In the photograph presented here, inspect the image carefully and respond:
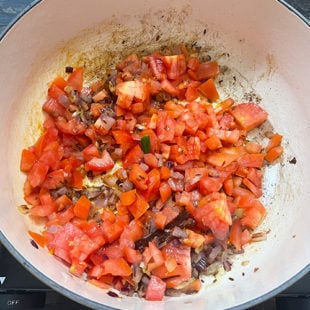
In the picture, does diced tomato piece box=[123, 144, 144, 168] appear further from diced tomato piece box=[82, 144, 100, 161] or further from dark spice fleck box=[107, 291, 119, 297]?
dark spice fleck box=[107, 291, 119, 297]

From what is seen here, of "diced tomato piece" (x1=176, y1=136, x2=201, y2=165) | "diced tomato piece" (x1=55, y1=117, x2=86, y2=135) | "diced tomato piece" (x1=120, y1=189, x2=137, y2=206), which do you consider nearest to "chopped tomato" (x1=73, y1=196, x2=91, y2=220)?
"diced tomato piece" (x1=120, y1=189, x2=137, y2=206)

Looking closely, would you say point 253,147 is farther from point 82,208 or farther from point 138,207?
point 82,208

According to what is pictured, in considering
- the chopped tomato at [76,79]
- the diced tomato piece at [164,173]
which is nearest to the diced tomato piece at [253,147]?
the diced tomato piece at [164,173]

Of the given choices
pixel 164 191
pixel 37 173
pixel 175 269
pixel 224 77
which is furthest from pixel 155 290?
pixel 224 77

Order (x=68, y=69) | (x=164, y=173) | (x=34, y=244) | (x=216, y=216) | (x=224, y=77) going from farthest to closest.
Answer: (x=224, y=77), (x=68, y=69), (x=164, y=173), (x=216, y=216), (x=34, y=244)

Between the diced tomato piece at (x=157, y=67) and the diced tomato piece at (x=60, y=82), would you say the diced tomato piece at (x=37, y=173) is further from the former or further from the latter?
the diced tomato piece at (x=157, y=67)

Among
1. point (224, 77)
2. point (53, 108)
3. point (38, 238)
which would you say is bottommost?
point (38, 238)
